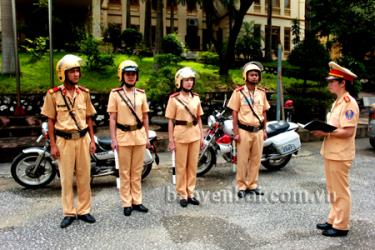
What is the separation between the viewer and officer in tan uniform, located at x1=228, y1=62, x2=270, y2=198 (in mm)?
5238

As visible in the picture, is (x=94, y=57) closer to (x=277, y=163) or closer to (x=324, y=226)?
(x=277, y=163)

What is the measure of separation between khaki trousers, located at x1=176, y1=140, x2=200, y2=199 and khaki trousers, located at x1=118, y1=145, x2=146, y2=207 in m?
0.50

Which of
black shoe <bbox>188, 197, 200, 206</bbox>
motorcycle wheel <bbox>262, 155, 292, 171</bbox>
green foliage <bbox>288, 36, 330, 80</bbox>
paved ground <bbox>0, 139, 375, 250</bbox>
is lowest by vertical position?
paved ground <bbox>0, 139, 375, 250</bbox>

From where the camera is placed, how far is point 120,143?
4539mm

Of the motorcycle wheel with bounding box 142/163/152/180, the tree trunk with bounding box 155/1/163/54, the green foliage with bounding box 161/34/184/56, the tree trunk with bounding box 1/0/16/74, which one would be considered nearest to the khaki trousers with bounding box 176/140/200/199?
the motorcycle wheel with bounding box 142/163/152/180

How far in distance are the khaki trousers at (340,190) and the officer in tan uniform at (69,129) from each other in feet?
8.53

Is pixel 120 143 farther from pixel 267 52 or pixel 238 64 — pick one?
pixel 267 52

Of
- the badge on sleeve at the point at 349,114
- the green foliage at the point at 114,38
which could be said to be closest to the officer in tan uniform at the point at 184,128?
the badge on sleeve at the point at 349,114

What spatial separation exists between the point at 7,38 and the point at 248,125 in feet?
28.6

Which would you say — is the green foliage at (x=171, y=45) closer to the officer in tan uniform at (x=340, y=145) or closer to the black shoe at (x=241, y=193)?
the black shoe at (x=241, y=193)

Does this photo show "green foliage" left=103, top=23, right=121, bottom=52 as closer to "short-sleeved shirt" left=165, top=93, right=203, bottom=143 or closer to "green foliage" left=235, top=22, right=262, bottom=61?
"green foliage" left=235, top=22, right=262, bottom=61

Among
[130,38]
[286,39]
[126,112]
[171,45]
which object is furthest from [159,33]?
[286,39]

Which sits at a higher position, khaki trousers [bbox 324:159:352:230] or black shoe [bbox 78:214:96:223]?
khaki trousers [bbox 324:159:352:230]

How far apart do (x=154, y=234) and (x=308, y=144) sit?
6.09 metres
